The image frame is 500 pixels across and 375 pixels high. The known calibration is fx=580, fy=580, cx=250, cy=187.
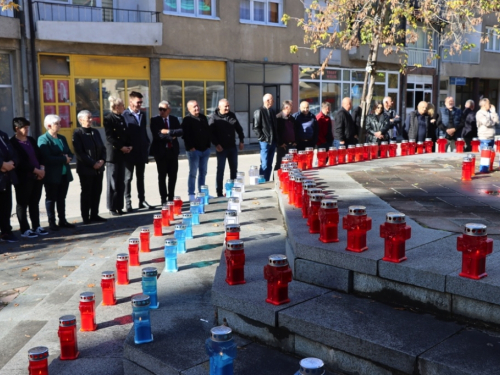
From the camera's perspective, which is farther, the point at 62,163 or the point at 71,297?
the point at 62,163

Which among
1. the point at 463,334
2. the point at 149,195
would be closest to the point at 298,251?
the point at 463,334

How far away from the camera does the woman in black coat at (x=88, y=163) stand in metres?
8.88

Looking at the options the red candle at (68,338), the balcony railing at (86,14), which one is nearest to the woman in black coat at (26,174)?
the red candle at (68,338)

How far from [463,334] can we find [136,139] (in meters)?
7.57

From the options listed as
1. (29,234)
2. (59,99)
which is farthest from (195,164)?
(59,99)

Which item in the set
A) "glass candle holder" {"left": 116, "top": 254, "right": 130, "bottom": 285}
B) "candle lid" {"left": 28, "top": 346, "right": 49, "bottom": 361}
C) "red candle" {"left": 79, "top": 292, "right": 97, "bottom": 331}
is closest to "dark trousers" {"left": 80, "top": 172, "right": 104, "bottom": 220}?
"glass candle holder" {"left": 116, "top": 254, "right": 130, "bottom": 285}

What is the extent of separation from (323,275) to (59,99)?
58.1 feet

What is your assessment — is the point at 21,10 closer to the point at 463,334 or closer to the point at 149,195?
the point at 149,195

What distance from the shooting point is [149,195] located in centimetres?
1177

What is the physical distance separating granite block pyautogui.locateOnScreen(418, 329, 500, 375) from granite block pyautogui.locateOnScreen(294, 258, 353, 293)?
94 cm

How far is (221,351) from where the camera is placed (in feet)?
9.93

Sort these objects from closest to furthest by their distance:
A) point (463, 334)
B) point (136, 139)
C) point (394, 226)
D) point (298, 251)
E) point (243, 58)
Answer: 1. point (463, 334)
2. point (394, 226)
3. point (298, 251)
4. point (136, 139)
5. point (243, 58)

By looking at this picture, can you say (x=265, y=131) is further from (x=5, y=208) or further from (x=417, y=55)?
(x=417, y=55)

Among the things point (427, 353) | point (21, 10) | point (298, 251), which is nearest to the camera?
point (427, 353)
